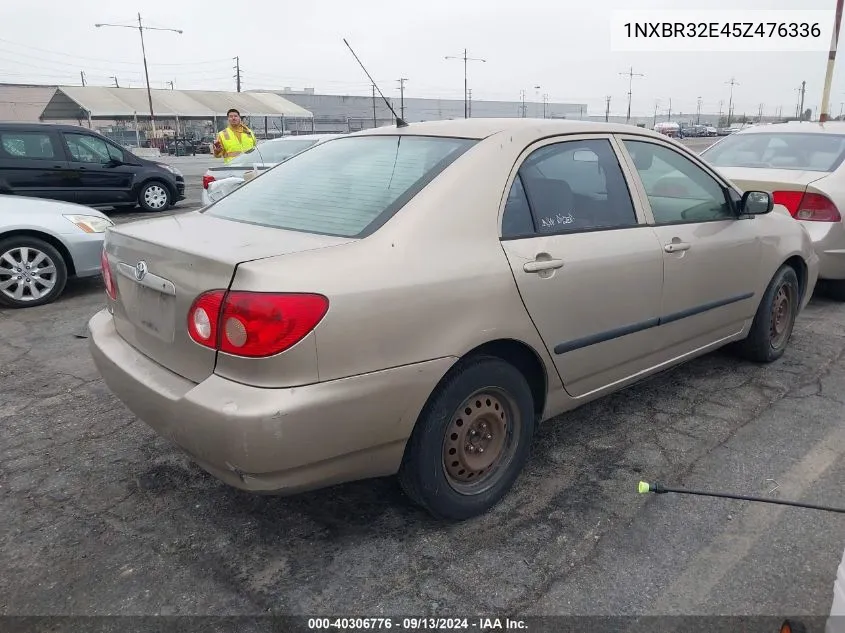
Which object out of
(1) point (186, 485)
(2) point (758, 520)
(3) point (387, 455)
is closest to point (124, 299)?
(1) point (186, 485)

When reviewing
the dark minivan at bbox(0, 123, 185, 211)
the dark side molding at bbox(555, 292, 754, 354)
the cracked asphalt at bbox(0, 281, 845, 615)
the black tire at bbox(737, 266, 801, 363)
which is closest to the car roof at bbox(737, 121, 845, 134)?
the black tire at bbox(737, 266, 801, 363)

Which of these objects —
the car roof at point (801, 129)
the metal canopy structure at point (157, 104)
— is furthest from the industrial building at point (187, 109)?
the car roof at point (801, 129)

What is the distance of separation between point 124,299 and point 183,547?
3.30 ft

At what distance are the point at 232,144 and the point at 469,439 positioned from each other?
8862mm

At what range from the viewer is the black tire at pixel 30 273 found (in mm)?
5691

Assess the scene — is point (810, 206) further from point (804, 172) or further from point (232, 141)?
point (232, 141)

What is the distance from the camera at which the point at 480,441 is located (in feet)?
8.61

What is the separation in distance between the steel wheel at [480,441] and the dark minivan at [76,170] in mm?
10119

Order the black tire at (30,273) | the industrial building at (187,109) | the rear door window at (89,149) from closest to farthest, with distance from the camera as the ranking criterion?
the black tire at (30,273)
the rear door window at (89,149)
the industrial building at (187,109)

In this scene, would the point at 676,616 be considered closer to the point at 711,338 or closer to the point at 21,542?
the point at 711,338

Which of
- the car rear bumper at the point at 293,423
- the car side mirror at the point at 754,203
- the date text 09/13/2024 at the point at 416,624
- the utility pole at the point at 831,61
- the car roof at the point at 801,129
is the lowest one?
the date text 09/13/2024 at the point at 416,624

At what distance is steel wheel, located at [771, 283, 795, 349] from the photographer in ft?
13.9

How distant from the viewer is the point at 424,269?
228cm

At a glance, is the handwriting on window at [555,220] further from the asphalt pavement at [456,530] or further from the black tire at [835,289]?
the black tire at [835,289]
